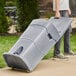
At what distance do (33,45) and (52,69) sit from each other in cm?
60

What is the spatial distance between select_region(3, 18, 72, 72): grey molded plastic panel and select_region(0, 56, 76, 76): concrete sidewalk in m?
0.15

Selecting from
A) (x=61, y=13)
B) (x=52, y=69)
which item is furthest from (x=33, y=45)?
(x=61, y=13)

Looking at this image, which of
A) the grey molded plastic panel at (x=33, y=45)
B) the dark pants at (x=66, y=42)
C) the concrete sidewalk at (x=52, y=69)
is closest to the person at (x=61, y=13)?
the dark pants at (x=66, y=42)

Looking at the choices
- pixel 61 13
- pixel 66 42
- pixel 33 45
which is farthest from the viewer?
pixel 66 42

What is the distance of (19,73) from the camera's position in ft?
24.8

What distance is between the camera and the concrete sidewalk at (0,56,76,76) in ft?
24.4

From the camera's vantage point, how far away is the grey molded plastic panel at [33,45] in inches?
297

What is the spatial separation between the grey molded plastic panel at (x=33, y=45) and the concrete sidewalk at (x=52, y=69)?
15 cm

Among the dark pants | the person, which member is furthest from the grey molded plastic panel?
the dark pants

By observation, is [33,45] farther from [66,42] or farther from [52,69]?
[66,42]

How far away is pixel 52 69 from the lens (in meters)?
7.80

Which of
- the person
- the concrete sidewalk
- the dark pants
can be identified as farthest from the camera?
the dark pants

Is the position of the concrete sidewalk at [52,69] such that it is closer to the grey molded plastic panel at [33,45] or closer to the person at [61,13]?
the grey molded plastic panel at [33,45]

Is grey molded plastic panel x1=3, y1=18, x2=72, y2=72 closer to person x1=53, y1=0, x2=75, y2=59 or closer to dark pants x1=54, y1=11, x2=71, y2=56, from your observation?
person x1=53, y1=0, x2=75, y2=59
